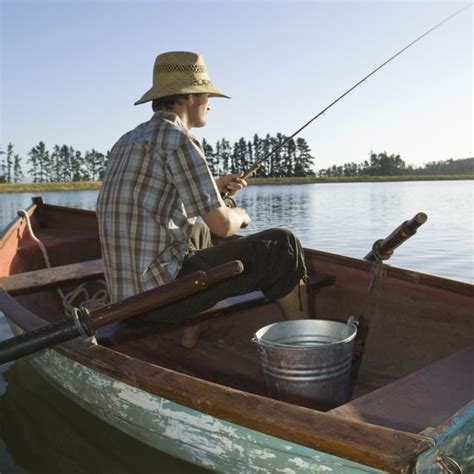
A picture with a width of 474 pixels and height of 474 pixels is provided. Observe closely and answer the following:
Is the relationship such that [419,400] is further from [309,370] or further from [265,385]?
[265,385]

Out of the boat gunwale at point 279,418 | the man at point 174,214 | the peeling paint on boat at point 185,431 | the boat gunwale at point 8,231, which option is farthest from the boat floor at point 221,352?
the boat gunwale at point 8,231

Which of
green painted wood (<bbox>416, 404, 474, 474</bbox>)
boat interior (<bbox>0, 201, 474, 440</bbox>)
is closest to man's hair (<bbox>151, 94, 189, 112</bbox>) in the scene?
boat interior (<bbox>0, 201, 474, 440</bbox>)

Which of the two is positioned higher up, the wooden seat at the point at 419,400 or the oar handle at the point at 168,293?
the oar handle at the point at 168,293

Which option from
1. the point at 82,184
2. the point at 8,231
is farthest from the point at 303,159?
the point at 8,231

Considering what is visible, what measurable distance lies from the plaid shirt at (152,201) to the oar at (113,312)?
729 millimetres

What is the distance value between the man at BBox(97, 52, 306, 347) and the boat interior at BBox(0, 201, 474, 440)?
1.02 ft

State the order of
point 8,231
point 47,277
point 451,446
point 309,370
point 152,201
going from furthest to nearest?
point 8,231, point 47,277, point 152,201, point 309,370, point 451,446

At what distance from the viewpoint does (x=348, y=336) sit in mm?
3057

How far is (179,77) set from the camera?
A: 3631mm

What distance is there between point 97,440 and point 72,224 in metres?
3.98

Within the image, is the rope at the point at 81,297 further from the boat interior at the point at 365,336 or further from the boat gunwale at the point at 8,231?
the boat gunwale at the point at 8,231

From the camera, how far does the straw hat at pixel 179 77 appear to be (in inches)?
141

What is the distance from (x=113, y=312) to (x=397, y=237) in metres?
2.19

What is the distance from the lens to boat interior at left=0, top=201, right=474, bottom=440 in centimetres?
291
